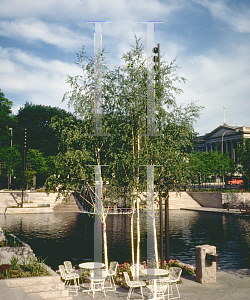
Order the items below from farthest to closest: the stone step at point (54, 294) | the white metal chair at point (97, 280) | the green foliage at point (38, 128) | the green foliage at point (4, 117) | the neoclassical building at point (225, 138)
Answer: the neoclassical building at point (225, 138), the green foliage at point (38, 128), the green foliage at point (4, 117), the white metal chair at point (97, 280), the stone step at point (54, 294)

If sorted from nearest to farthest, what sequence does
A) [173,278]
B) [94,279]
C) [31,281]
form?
→ [31,281] < [94,279] < [173,278]

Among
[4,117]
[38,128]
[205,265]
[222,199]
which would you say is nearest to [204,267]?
[205,265]

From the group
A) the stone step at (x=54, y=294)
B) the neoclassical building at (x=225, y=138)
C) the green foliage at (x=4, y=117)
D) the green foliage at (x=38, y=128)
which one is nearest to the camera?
the stone step at (x=54, y=294)

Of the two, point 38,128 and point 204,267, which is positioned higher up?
point 38,128

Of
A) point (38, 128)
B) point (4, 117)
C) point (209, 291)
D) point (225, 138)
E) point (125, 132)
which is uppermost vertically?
point (225, 138)

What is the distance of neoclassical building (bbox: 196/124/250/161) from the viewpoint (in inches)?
3749

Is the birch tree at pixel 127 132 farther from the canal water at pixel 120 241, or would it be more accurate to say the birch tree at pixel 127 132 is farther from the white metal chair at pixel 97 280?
the canal water at pixel 120 241

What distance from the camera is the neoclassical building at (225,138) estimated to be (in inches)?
3749

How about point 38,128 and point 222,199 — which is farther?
point 38,128

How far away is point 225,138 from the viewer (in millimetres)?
100000

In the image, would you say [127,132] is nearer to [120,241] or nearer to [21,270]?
[21,270]

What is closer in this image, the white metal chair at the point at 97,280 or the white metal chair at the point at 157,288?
the white metal chair at the point at 157,288

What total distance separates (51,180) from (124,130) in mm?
3095

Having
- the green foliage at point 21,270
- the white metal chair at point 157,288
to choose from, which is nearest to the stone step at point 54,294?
the green foliage at point 21,270
